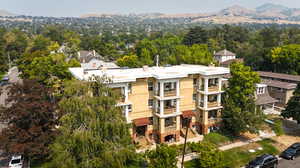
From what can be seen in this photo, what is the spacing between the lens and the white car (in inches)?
836

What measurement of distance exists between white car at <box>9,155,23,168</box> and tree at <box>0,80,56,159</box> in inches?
71.1

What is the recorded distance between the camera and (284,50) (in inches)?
2275

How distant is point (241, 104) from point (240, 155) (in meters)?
5.99

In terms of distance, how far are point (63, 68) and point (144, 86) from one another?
A: 16.5 meters

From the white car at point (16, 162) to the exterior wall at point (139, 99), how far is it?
1102cm

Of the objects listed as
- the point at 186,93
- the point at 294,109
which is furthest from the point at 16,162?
the point at 294,109

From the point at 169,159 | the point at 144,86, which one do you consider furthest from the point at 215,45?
the point at 169,159

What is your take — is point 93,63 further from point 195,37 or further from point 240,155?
point 195,37

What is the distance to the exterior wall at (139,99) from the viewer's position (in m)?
26.0

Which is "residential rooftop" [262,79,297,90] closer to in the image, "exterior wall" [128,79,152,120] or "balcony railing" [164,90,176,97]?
"balcony railing" [164,90,176,97]

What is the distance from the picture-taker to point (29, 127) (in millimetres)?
20453

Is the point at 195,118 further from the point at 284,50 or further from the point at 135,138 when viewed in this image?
the point at 284,50

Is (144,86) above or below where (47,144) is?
above

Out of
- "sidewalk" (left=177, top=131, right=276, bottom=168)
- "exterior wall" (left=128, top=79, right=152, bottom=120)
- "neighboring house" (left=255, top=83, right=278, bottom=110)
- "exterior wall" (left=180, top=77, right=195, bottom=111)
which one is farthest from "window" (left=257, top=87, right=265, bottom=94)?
"exterior wall" (left=128, top=79, right=152, bottom=120)
